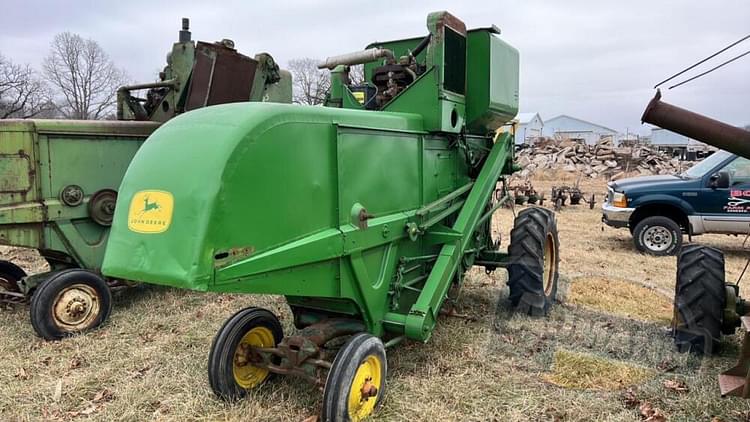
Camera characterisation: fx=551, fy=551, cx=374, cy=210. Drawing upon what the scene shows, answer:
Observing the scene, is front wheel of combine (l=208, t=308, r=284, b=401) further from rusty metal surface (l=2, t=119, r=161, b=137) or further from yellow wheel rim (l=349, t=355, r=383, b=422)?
rusty metal surface (l=2, t=119, r=161, b=137)

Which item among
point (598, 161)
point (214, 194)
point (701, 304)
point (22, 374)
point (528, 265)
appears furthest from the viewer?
point (598, 161)

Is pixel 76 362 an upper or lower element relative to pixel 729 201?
lower

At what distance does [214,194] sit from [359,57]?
97.4 inches

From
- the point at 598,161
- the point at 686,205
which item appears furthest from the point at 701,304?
the point at 598,161

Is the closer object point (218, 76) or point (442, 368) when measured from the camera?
point (442, 368)

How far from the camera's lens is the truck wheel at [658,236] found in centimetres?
894

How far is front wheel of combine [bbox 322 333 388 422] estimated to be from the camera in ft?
10.2

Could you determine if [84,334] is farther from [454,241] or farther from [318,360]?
[454,241]

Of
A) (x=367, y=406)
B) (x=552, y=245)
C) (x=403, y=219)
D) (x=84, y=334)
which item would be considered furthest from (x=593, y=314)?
(x=84, y=334)

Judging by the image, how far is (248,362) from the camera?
3803 millimetres

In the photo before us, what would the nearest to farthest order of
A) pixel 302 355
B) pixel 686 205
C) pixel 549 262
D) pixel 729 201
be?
pixel 302 355
pixel 549 262
pixel 729 201
pixel 686 205

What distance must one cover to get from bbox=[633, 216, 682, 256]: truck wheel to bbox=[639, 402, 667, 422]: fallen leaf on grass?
6.08 meters

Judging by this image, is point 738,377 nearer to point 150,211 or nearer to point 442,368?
point 442,368

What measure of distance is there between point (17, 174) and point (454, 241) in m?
4.13
